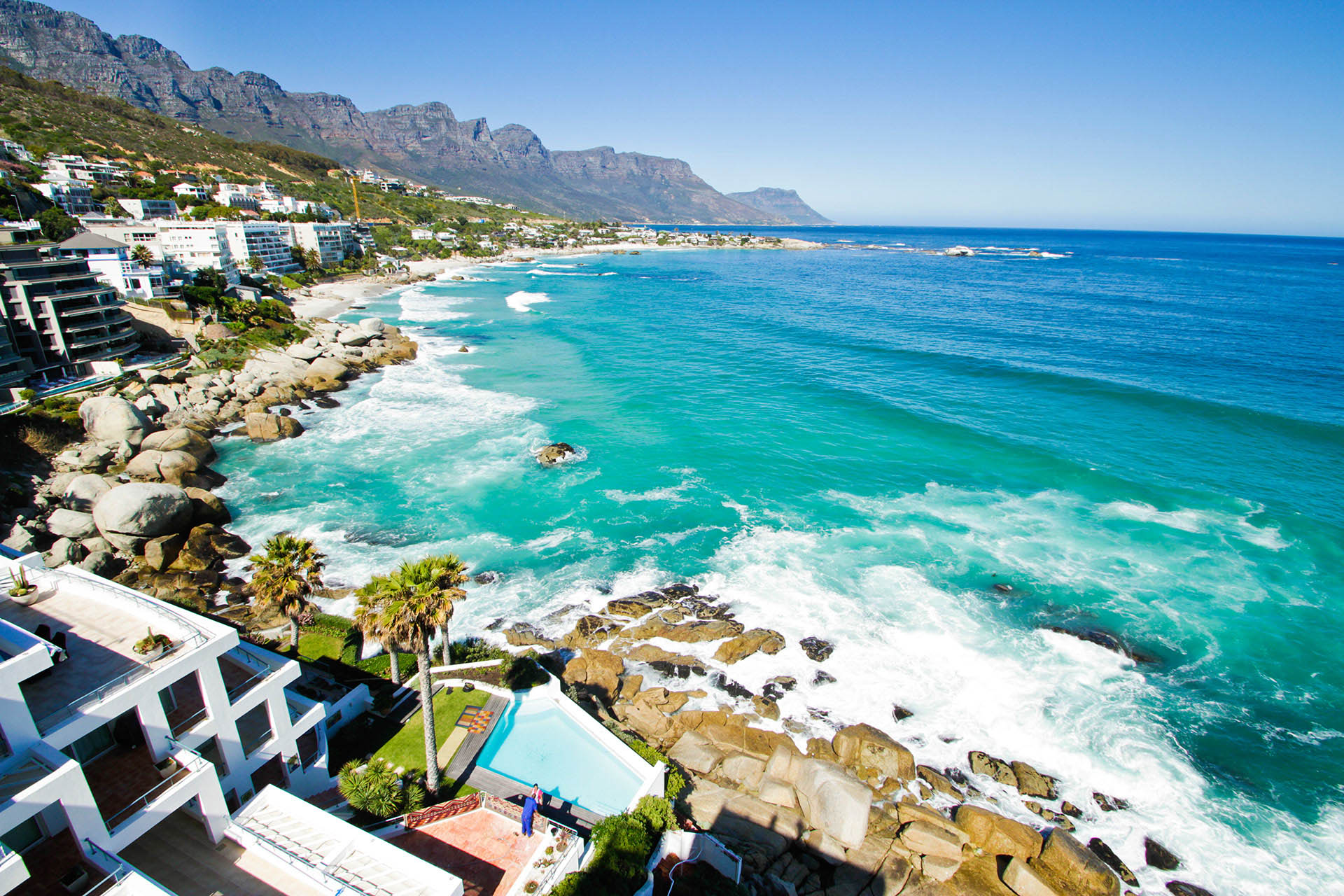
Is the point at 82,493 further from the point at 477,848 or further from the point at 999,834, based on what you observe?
the point at 999,834

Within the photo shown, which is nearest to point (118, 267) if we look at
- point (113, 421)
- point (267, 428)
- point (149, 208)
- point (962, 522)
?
point (113, 421)

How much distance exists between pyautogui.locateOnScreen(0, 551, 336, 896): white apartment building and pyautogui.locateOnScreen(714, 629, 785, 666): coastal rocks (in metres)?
15.9

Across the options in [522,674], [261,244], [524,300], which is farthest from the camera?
[524,300]

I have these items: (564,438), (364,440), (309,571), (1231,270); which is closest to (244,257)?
(364,440)

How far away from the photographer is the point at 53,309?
50.2m

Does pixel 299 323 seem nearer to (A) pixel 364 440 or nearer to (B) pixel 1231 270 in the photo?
(A) pixel 364 440

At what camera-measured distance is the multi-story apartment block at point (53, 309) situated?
160ft

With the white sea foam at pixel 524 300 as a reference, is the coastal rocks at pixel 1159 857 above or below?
below

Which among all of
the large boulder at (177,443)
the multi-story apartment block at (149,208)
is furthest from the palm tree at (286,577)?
the multi-story apartment block at (149,208)

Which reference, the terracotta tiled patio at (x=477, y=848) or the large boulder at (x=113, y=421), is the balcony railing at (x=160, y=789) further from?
the large boulder at (x=113, y=421)

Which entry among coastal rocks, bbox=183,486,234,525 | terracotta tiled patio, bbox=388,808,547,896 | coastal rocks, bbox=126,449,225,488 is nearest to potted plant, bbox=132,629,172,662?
terracotta tiled patio, bbox=388,808,547,896

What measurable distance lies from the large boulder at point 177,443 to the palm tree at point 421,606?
3591cm

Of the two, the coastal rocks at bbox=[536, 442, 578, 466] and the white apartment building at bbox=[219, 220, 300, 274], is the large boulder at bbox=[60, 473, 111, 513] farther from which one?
the white apartment building at bbox=[219, 220, 300, 274]

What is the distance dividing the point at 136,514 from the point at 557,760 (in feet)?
95.1
